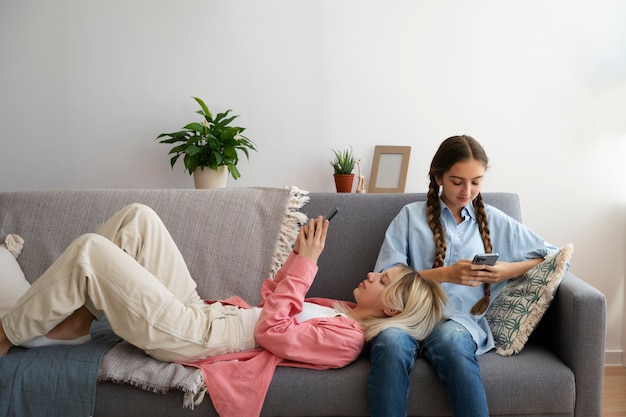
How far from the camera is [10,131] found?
9.67ft

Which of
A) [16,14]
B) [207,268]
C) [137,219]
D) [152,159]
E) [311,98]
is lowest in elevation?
[207,268]

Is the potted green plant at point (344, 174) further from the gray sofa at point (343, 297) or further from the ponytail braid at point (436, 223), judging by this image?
the ponytail braid at point (436, 223)

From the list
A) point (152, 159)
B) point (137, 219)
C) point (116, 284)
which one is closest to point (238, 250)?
point (137, 219)

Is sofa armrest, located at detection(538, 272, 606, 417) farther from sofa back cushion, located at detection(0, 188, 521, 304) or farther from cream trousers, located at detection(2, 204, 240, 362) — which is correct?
cream trousers, located at detection(2, 204, 240, 362)

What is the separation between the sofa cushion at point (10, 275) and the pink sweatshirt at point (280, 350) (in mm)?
704

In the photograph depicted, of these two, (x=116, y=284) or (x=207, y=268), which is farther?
(x=207, y=268)

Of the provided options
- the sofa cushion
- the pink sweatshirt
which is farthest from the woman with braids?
the sofa cushion

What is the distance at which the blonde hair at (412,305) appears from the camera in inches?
74.7

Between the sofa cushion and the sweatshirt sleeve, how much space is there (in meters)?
0.85

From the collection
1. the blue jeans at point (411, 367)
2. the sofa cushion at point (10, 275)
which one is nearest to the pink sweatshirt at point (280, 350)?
the blue jeans at point (411, 367)

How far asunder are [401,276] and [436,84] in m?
1.29

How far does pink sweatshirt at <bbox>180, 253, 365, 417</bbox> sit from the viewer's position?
1.71m

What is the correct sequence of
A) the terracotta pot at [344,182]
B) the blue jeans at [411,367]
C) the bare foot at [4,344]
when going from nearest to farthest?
the blue jeans at [411,367]
the bare foot at [4,344]
the terracotta pot at [344,182]

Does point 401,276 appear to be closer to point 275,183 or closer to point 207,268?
point 207,268
